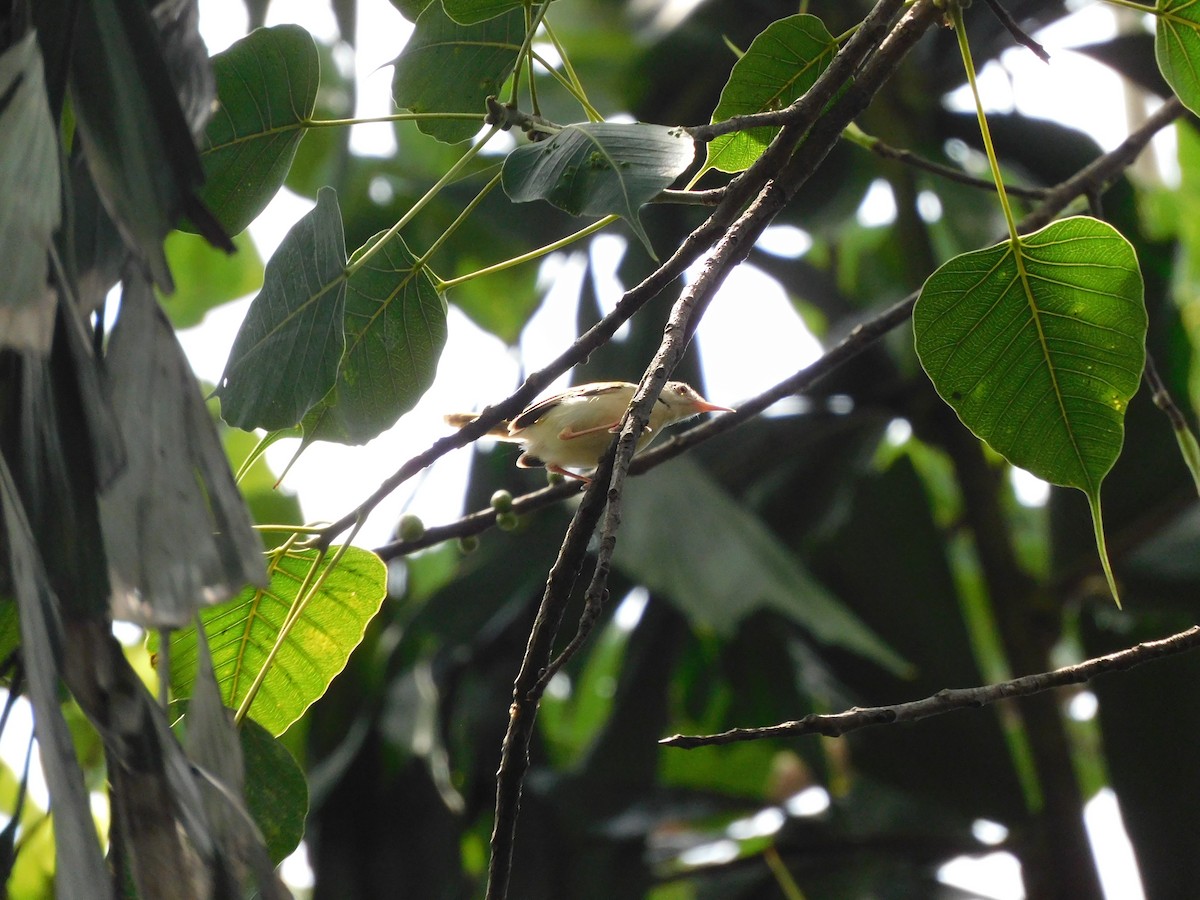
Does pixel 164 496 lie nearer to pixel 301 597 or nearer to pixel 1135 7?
pixel 301 597

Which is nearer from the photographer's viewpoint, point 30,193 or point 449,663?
point 30,193

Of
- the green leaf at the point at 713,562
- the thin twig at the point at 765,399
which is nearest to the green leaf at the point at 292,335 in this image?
the thin twig at the point at 765,399

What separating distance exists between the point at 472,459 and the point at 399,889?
1839mm

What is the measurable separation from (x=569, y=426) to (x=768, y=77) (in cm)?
109

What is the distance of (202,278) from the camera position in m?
5.25

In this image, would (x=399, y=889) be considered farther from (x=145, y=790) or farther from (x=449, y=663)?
(x=145, y=790)

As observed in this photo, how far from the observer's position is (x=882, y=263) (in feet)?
18.4

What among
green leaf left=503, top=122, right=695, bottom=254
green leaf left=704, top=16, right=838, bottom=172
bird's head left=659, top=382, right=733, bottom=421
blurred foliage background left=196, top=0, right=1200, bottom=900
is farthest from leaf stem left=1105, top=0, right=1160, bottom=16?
blurred foliage background left=196, top=0, right=1200, bottom=900

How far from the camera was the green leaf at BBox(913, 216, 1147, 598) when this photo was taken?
1369 millimetres

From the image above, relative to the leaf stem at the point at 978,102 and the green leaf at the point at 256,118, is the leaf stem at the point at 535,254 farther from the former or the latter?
the leaf stem at the point at 978,102

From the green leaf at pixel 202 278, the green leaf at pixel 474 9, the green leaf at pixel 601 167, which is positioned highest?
the green leaf at pixel 202 278

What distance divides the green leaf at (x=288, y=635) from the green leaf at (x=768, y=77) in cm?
77

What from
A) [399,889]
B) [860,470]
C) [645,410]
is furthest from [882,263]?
[645,410]

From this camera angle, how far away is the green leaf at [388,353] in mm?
1507
